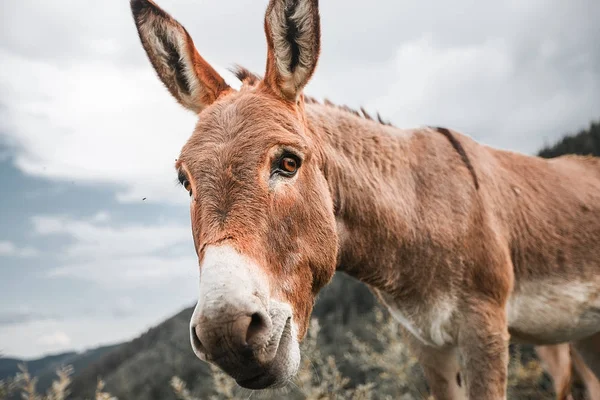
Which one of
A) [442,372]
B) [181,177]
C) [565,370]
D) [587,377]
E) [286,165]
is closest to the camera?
[286,165]

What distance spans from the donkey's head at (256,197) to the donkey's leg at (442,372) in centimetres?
154

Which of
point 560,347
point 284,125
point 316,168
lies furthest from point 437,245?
point 560,347

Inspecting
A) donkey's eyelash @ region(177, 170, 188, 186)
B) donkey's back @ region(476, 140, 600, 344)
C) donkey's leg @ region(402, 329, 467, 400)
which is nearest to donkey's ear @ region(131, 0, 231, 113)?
donkey's eyelash @ region(177, 170, 188, 186)

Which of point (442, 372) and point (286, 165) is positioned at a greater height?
point (286, 165)

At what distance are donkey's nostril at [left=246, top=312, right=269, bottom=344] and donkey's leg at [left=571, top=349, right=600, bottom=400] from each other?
191 inches

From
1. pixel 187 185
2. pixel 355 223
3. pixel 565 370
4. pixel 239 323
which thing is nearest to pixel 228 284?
pixel 239 323

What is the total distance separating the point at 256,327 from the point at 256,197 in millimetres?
601

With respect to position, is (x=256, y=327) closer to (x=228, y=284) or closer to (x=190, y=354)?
(x=228, y=284)

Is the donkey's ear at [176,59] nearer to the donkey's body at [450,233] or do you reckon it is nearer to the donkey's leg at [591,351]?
the donkey's body at [450,233]

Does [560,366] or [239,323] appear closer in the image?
[239,323]

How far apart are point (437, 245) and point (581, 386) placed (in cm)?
404

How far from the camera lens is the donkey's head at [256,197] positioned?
165 centimetres

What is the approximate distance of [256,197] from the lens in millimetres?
2000

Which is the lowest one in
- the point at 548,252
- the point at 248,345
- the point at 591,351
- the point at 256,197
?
the point at 591,351
